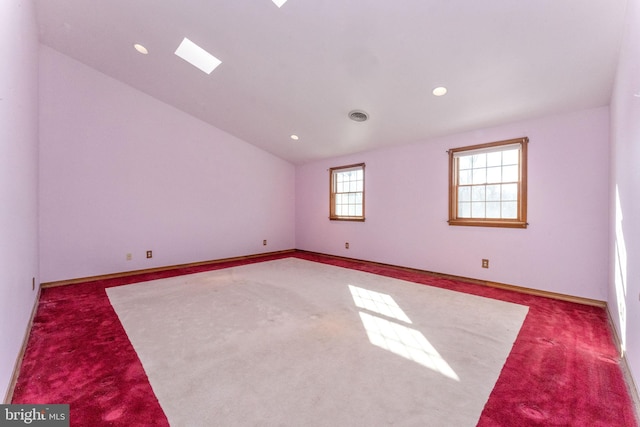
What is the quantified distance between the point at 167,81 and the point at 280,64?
6.48 feet

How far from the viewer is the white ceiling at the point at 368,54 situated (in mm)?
2119

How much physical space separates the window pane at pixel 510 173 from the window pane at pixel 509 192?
0.08 m

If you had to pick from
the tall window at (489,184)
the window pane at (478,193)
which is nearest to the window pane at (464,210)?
the tall window at (489,184)

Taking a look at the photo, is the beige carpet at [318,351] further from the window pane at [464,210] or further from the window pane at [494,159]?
the window pane at [494,159]

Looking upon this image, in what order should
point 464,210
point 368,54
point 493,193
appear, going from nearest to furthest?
point 368,54 < point 493,193 < point 464,210

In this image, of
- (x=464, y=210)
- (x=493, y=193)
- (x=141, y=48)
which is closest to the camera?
(x=141, y=48)

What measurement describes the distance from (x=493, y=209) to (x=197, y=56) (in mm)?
4369

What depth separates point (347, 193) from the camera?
226 inches

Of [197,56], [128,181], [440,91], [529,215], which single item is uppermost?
[197,56]

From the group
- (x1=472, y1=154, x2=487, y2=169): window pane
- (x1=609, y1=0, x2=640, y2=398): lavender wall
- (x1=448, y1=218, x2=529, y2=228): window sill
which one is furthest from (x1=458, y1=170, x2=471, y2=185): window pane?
(x1=609, y1=0, x2=640, y2=398): lavender wall

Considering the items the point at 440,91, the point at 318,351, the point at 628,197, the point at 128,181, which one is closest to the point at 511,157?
the point at 440,91

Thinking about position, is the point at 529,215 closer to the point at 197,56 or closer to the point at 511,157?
the point at 511,157

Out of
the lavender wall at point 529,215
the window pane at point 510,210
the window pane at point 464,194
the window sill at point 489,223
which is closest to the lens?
the lavender wall at point 529,215

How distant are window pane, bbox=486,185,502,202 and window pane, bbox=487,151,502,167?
12.5 inches
